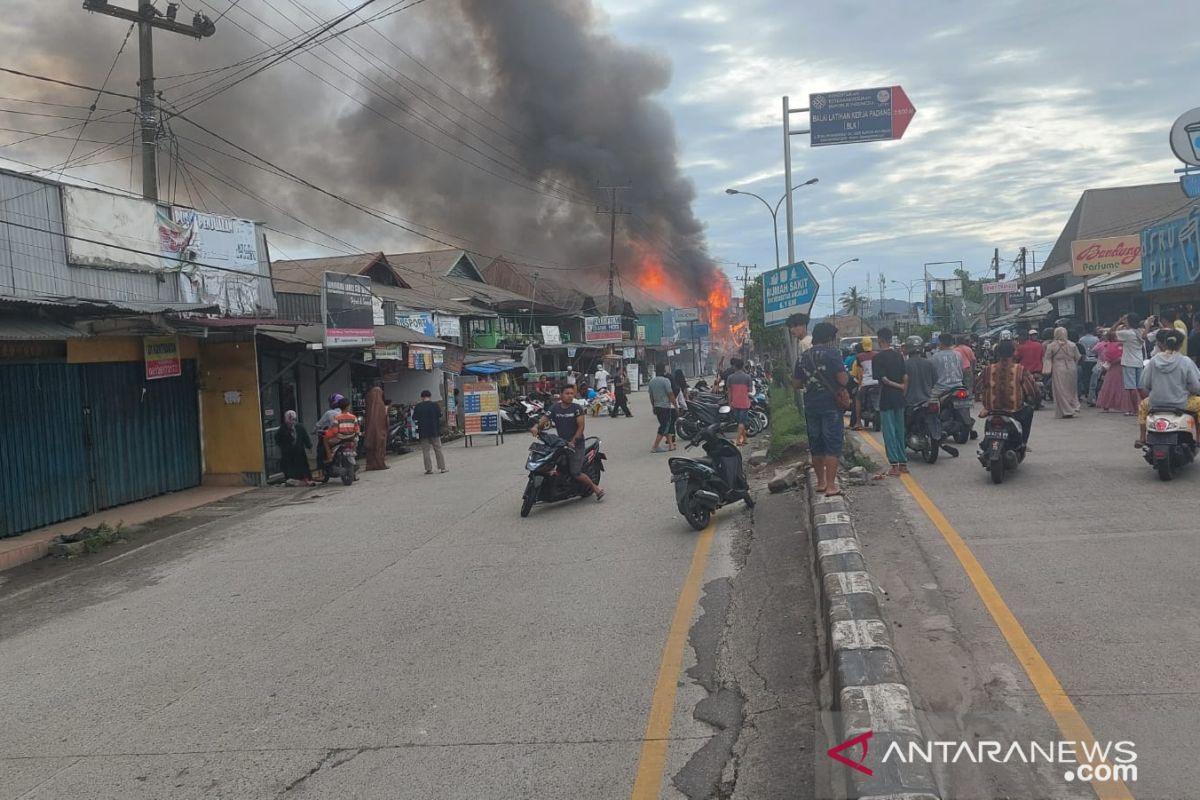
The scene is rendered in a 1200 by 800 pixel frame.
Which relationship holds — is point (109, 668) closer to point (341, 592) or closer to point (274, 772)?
point (341, 592)

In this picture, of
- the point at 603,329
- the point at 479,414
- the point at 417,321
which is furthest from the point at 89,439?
the point at 603,329

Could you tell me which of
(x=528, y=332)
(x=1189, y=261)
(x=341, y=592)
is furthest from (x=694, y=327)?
(x=341, y=592)

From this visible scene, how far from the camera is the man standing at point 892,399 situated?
30.9ft

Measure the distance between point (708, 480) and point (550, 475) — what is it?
7.25 feet

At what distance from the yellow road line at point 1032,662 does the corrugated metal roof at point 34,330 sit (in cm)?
921

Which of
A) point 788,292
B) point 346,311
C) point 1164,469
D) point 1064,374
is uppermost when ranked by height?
point 346,311

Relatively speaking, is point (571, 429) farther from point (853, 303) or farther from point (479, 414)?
point (853, 303)

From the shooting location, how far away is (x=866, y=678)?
395cm

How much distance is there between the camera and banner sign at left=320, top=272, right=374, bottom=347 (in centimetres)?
1689

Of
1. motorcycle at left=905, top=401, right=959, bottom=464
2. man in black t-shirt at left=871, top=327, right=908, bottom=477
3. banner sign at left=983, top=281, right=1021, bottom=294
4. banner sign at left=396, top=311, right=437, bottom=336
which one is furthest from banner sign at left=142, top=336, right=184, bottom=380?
banner sign at left=983, top=281, right=1021, bottom=294

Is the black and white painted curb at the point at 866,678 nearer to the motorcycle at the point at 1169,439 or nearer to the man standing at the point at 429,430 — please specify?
the motorcycle at the point at 1169,439

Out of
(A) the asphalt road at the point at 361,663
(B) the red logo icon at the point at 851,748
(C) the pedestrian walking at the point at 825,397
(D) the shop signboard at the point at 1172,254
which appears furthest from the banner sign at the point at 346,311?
(D) the shop signboard at the point at 1172,254

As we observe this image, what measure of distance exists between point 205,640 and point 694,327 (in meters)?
75.6

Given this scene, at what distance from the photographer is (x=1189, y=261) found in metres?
19.0
